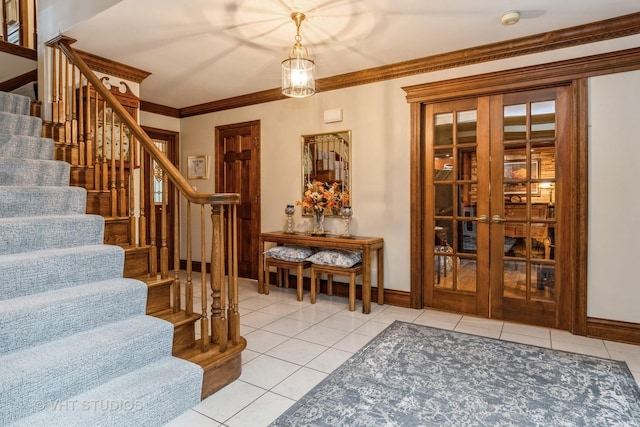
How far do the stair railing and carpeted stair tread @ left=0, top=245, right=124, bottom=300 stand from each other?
26cm

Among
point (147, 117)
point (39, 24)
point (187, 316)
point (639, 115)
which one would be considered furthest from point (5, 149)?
point (639, 115)

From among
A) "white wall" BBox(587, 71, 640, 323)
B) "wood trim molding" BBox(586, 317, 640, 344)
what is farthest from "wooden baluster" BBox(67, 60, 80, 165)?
"wood trim molding" BBox(586, 317, 640, 344)

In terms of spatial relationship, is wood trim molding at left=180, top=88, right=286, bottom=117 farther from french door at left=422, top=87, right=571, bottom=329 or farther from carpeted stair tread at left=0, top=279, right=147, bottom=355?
carpeted stair tread at left=0, top=279, right=147, bottom=355

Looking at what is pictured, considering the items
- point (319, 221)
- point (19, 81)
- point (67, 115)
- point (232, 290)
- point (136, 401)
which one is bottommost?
point (136, 401)

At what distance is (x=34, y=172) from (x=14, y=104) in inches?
44.0

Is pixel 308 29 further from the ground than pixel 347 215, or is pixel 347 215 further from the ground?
pixel 308 29

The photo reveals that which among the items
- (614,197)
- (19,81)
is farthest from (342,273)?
(19,81)

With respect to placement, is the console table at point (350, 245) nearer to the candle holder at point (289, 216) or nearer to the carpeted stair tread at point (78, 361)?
the candle holder at point (289, 216)

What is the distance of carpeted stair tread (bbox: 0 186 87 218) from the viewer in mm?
2350

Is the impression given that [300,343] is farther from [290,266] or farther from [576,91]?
[576,91]

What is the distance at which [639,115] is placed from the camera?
2.88m

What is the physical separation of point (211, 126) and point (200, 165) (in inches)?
24.2

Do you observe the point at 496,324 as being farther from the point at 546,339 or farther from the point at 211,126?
the point at 211,126

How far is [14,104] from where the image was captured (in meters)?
3.31
